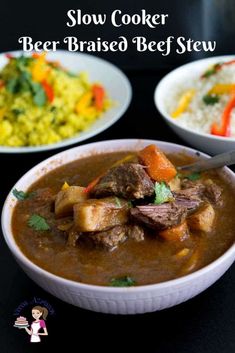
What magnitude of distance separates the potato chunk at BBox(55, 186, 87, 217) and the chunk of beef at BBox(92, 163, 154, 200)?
60mm

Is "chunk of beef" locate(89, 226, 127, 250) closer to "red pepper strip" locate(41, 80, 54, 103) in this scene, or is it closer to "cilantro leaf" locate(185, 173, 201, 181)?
"cilantro leaf" locate(185, 173, 201, 181)

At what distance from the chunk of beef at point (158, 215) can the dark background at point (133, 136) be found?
42 cm

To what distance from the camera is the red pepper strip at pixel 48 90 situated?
12.1 feet

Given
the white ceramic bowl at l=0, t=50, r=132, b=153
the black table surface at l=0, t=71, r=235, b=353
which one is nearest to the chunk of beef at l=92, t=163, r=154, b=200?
the black table surface at l=0, t=71, r=235, b=353

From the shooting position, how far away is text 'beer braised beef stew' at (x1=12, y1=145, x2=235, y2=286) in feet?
6.69

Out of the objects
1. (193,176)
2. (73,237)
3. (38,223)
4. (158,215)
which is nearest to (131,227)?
(158,215)

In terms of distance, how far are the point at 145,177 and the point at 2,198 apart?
3.75 ft

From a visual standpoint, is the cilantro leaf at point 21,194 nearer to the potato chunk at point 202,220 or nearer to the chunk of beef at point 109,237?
the chunk of beef at point 109,237

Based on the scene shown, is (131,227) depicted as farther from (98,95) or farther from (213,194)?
(98,95)

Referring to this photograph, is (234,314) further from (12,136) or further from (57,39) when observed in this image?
(57,39)

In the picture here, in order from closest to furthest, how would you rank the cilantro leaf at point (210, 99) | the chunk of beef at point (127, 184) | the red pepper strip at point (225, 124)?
the chunk of beef at point (127, 184)
the red pepper strip at point (225, 124)
the cilantro leaf at point (210, 99)

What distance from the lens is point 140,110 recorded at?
3873mm

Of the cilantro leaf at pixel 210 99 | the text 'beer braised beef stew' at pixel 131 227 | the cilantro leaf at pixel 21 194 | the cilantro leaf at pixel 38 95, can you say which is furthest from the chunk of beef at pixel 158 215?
the cilantro leaf at pixel 38 95

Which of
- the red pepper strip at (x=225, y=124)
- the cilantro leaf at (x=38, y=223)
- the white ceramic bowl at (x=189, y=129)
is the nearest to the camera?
the cilantro leaf at (x=38, y=223)
